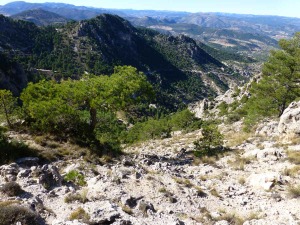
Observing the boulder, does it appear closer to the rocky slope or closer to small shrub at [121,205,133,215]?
the rocky slope

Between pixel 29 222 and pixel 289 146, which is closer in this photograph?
pixel 29 222

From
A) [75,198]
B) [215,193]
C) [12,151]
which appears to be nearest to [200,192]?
[215,193]

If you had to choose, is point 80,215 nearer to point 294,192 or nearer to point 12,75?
point 294,192

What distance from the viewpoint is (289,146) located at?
74.7 ft

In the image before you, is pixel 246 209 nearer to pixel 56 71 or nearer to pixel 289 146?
pixel 289 146

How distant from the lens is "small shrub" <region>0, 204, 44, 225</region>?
9.54m

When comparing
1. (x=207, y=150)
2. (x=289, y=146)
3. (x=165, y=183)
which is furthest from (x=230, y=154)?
(x=165, y=183)

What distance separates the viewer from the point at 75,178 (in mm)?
15844

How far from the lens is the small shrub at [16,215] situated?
31.3 feet

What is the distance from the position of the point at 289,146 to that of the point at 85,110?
17540 mm

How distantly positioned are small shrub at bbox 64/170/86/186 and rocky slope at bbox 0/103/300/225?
0.59 ft

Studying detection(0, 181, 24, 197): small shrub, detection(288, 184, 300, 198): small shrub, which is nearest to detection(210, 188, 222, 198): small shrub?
detection(288, 184, 300, 198): small shrub

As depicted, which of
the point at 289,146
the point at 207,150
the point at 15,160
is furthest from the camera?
the point at 207,150

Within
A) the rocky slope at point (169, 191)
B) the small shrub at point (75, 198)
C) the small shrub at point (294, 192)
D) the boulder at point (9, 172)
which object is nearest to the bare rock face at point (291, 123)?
the rocky slope at point (169, 191)
